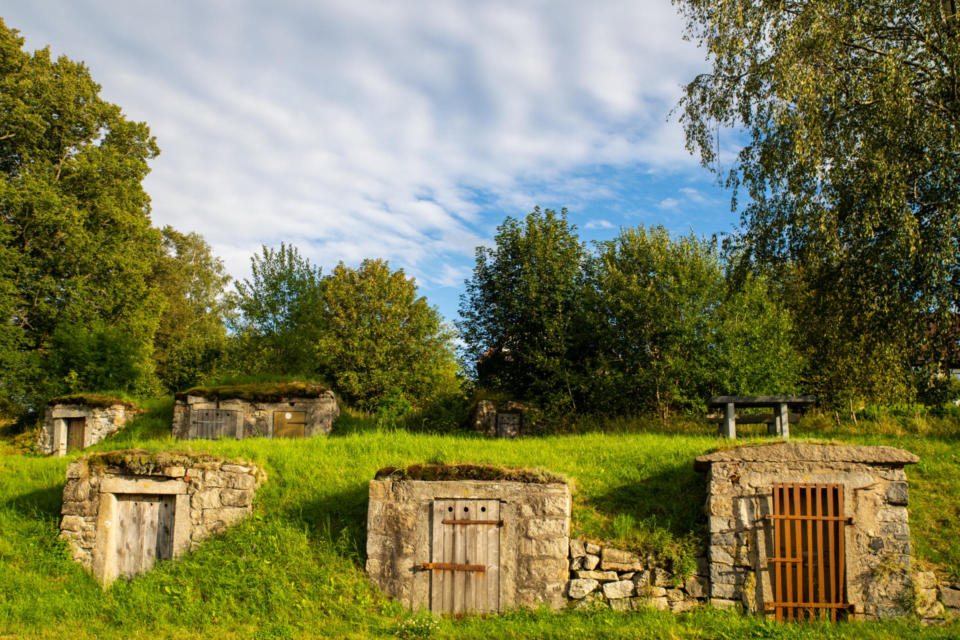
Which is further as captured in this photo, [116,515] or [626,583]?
[116,515]

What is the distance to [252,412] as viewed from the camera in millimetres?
19344

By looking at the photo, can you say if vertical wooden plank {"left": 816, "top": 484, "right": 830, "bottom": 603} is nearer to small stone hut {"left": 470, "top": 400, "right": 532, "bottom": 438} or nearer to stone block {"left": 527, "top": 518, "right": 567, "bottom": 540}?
stone block {"left": 527, "top": 518, "right": 567, "bottom": 540}

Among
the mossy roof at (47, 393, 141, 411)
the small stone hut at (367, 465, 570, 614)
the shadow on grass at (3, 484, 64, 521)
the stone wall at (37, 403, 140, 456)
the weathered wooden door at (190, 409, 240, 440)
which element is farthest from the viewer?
the mossy roof at (47, 393, 141, 411)

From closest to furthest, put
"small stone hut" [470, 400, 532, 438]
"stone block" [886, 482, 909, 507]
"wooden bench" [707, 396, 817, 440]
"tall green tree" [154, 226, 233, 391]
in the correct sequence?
"stone block" [886, 482, 909, 507]
"wooden bench" [707, 396, 817, 440]
"small stone hut" [470, 400, 532, 438]
"tall green tree" [154, 226, 233, 391]

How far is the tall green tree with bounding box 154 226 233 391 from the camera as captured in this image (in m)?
29.2

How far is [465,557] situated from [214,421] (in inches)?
527

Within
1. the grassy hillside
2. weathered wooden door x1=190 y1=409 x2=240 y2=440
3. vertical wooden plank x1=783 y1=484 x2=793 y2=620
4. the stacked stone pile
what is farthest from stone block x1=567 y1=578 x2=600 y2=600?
weathered wooden door x1=190 y1=409 x2=240 y2=440

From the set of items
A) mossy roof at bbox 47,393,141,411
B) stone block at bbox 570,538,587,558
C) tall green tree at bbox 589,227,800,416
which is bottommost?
stone block at bbox 570,538,587,558

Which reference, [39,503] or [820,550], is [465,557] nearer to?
[820,550]

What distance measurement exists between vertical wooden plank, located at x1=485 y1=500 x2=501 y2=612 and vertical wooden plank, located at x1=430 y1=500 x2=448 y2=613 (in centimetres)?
62

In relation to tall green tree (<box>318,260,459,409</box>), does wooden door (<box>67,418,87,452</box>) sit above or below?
below

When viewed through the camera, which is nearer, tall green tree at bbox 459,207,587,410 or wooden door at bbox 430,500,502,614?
wooden door at bbox 430,500,502,614

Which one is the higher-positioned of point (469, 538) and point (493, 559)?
point (469, 538)

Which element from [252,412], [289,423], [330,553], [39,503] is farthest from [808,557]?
[252,412]
